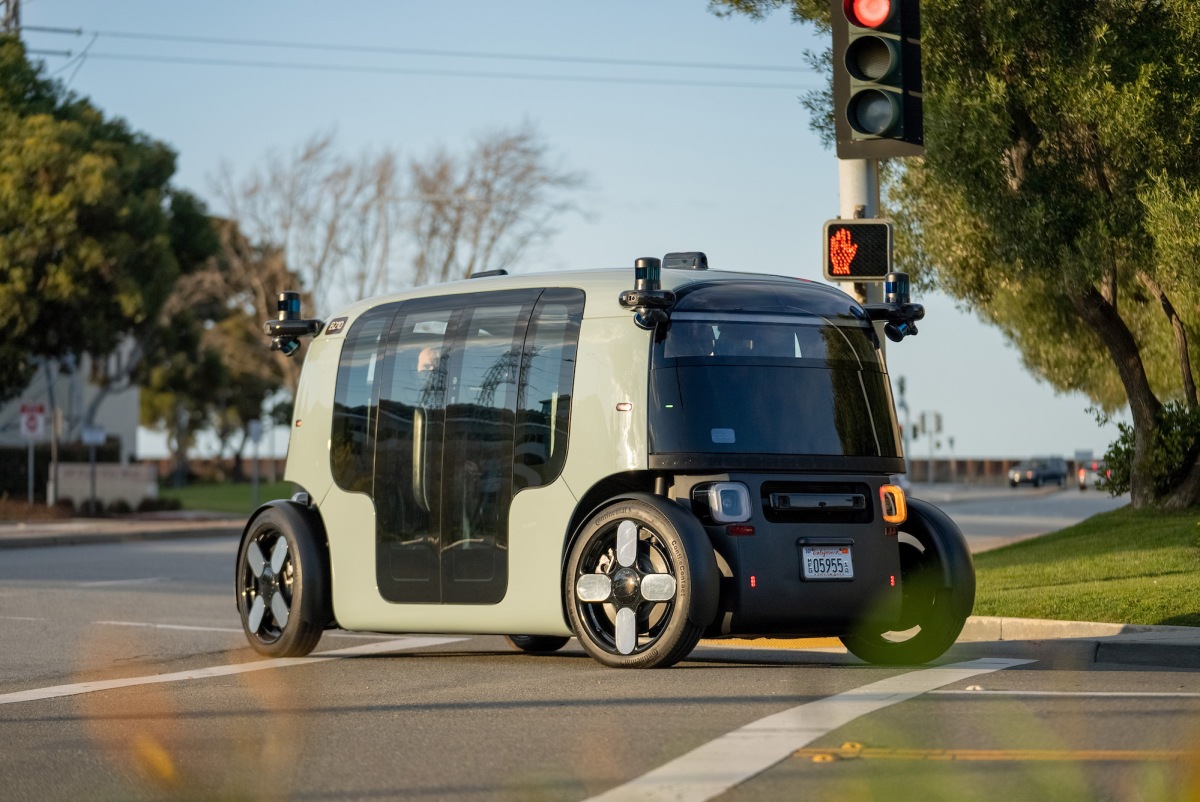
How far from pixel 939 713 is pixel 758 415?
262 centimetres

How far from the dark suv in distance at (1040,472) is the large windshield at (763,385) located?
3376 inches

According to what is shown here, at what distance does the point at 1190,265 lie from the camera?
57.5ft

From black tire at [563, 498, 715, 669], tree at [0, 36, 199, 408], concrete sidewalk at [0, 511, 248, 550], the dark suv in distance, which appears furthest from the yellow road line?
the dark suv in distance

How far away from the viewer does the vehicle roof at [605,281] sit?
33.6 ft

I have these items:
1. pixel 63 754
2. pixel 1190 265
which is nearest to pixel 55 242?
pixel 1190 265

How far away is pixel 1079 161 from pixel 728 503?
11.2 m

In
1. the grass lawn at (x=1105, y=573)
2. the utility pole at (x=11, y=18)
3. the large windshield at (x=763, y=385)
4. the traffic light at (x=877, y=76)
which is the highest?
the utility pole at (x=11, y=18)

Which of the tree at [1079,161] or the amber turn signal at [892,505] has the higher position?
the tree at [1079,161]

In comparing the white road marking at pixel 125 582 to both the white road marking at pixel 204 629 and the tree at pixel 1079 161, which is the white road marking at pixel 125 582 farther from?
the tree at pixel 1079 161

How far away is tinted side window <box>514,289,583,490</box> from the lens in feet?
33.8

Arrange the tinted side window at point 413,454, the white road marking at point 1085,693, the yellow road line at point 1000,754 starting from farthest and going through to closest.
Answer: the tinted side window at point 413,454, the white road marking at point 1085,693, the yellow road line at point 1000,754

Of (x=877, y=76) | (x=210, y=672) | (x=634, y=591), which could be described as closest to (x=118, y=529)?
(x=210, y=672)

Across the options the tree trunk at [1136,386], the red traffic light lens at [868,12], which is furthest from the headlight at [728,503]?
the tree trunk at [1136,386]

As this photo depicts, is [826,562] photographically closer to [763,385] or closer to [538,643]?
[763,385]
